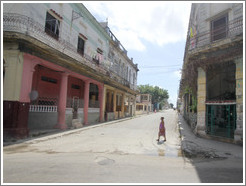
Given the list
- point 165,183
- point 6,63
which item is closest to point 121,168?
point 165,183

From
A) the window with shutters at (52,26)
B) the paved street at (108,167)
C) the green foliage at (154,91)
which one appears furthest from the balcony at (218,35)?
the green foliage at (154,91)

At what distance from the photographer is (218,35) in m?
9.80

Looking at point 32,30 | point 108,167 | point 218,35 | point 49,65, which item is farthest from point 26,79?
point 218,35

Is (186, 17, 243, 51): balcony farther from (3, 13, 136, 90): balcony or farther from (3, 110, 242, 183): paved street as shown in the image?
(3, 13, 136, 90): balcony

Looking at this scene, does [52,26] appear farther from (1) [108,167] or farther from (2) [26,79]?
(1) [108,167]

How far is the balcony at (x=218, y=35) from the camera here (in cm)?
836

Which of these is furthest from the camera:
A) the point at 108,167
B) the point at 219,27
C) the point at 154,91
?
the point at 154,91

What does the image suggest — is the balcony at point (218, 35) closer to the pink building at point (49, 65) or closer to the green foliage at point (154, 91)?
the pink building at point (49, 65)

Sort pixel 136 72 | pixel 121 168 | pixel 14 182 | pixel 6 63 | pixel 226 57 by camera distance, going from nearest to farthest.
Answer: pixel 14 182 < pixel 121 168 < pixel 6 63 < pixel 226 57 < pixel 136 72

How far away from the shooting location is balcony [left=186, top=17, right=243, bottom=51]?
329 inches

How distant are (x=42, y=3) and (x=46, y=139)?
8353 mm

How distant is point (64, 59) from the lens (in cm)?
1025

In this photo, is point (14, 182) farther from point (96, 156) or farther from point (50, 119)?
point (50, 119)

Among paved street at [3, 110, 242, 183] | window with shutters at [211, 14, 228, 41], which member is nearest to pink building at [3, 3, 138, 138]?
paved street at [3, 110, 242, 183]
